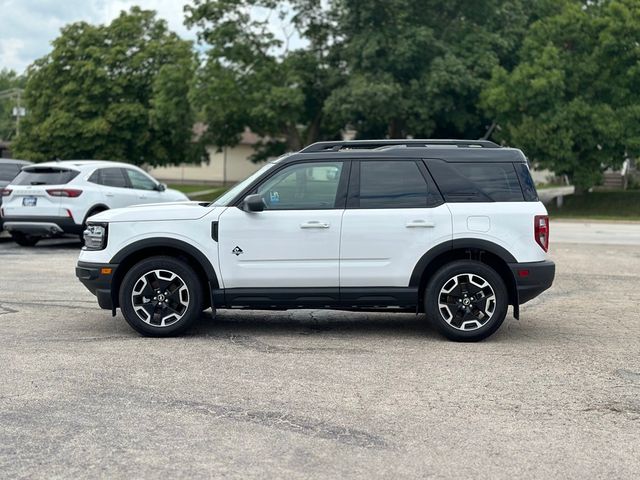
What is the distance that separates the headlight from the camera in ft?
27.7

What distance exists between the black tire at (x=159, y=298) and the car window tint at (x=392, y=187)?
5.79 feet

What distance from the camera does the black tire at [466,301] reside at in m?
8.22

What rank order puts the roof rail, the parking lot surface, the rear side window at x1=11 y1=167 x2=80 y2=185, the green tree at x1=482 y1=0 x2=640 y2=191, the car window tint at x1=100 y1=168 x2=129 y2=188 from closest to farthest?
1. the parking lot surface
2. the roof rail
3. the rear side window at x1=11 y1=167 x2=80 y2=185
4. the car window tint at x1=100 y1=168 x2=129 y2=188
5. the green tree at x1=482 y1=0 x2=640 y2=191

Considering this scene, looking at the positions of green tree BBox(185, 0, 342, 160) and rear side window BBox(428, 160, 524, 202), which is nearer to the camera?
rear side window BBox(428, 160, 524, 202)

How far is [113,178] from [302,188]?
397 inches

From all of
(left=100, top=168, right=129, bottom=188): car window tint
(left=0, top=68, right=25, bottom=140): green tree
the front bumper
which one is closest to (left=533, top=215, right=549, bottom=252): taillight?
the front bumper

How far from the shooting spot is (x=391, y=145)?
884 centimetres

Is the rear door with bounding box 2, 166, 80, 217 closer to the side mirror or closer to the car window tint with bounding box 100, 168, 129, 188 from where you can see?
the car window tint with bounding box 100, 168, 129, 188

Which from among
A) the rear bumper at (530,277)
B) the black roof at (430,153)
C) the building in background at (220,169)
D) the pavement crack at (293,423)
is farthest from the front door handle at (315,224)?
the building in background at (220,169)

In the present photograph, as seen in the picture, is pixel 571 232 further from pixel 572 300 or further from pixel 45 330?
pixel 45 330

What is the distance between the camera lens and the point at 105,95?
53.4m

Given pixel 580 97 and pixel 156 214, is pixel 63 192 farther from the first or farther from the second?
pixel 580 97

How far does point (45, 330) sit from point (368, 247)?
323 cm

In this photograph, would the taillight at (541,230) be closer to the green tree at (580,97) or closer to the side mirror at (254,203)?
the side mirror at (254,203)
